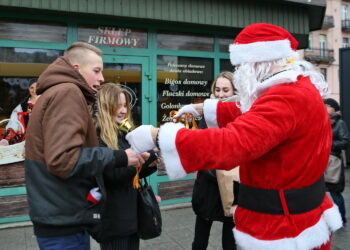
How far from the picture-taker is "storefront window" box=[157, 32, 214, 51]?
5664mm

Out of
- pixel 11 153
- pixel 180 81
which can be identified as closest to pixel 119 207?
pixel 11 153

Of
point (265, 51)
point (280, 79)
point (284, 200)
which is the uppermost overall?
point (265, 51)

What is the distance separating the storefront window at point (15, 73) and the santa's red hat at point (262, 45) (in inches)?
150

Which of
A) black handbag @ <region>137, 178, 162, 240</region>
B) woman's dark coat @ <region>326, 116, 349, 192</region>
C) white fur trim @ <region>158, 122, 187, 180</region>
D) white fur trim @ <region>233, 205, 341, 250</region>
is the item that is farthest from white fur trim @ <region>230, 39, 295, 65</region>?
woman's dark coat @ <region>326, 116, 349, 192</region>

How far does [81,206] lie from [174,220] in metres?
3.27

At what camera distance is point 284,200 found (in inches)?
66.0

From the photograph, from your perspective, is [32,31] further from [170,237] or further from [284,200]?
[284,200]

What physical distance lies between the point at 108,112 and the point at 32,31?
306cm

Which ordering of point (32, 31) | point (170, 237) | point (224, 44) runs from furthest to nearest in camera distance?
point (224, 44) → point (32, 31) → point (170, 237)

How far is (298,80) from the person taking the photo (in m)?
1.71

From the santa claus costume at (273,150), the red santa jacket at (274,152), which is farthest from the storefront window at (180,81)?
the red santa jacket at (274,152)

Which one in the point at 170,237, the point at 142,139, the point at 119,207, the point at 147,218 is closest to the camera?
the point at 142,139

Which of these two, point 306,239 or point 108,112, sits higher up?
point 108,112

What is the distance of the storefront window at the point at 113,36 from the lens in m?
5.16
